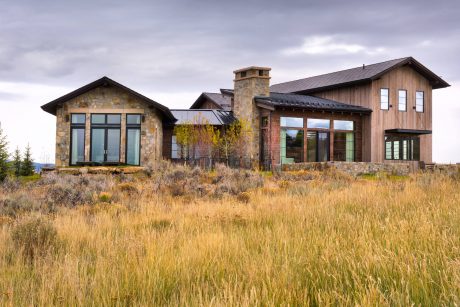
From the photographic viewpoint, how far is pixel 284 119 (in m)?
25.6

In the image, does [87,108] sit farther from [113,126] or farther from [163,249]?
[163,249]

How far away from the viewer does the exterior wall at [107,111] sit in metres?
23.1

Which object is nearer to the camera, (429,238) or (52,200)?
(429,238)

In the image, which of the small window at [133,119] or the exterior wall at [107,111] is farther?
the small window at [133,119]

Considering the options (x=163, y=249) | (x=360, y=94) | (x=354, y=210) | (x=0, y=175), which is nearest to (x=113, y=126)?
(x=0, y=175)

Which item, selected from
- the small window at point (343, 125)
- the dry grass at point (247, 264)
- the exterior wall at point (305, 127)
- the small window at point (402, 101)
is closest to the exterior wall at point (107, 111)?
the exterior wall at point (305, 127)

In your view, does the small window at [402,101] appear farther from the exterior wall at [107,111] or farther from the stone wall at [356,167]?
the exterior wall at [107,111]

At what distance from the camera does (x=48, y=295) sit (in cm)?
338

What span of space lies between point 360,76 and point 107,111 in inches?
630

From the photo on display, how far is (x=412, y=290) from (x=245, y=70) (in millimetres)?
24009

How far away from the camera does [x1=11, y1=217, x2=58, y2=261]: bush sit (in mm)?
5348

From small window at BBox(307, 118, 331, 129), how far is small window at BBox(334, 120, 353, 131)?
57 cm

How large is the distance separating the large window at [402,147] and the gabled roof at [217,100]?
1082 centimetres

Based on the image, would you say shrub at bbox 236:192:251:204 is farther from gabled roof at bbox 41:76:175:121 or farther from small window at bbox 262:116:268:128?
small window at bbox 262:116:268:128
